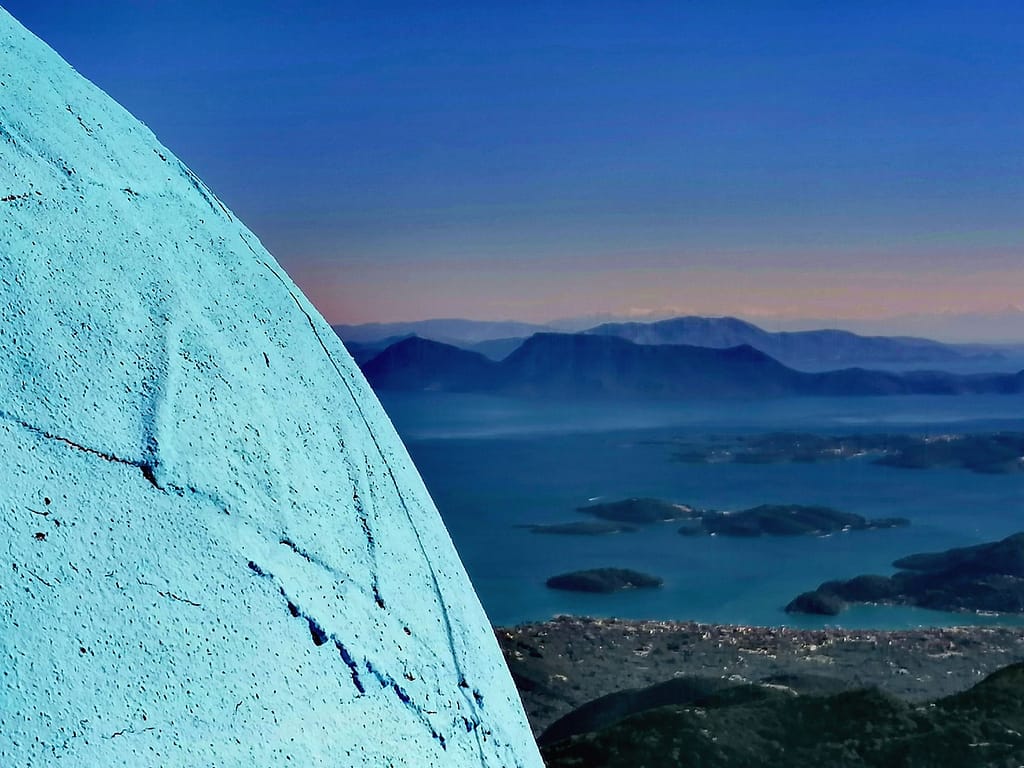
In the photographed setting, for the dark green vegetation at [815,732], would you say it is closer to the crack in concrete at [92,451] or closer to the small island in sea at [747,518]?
the small island in sea at [747,518]

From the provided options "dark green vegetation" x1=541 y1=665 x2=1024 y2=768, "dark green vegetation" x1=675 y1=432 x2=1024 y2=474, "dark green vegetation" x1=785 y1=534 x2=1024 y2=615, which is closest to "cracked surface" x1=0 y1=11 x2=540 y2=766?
"dark green vegetation" x1=541 y1=665 x2=1024 y2=768

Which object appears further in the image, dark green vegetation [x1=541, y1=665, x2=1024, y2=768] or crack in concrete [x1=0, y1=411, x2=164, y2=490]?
dark green vegetation [x1=541, y1=665, x2=1024, y2=768]

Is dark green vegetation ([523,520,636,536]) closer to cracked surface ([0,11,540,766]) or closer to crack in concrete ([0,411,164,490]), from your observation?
cracked surface ([0,11,540,766])

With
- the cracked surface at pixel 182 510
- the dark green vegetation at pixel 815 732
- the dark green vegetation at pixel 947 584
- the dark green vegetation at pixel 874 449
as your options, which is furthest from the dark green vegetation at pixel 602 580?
the cracked surface at pixel 182 510

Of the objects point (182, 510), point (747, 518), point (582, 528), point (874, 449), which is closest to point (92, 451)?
point (182, 510)

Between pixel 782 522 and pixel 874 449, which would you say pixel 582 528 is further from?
pixel 874 449

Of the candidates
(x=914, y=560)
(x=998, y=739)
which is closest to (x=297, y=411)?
(x=998, y=739)
